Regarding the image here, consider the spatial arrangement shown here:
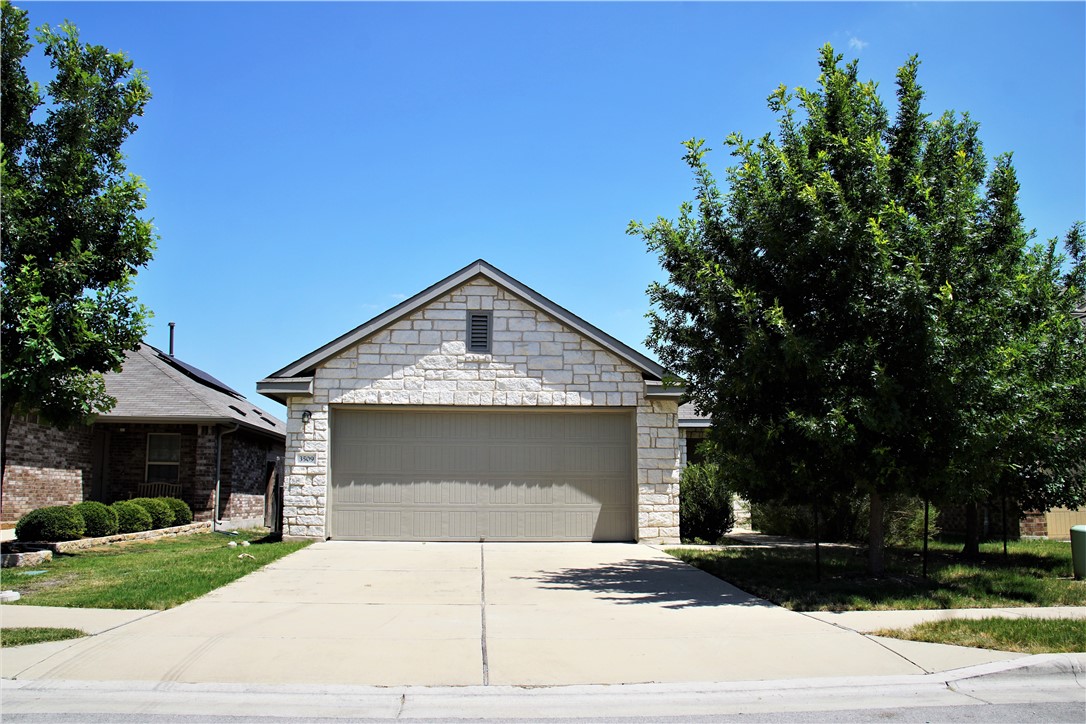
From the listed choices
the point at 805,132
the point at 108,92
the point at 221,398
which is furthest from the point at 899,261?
the point at 221,398

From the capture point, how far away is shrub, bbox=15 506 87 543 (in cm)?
1483

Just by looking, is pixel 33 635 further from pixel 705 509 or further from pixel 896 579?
pixel 705 509

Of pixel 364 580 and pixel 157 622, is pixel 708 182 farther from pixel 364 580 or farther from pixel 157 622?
pixel 157 622

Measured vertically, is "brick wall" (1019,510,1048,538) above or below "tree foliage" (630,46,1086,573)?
below

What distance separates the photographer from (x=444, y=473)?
→ 15664 mm

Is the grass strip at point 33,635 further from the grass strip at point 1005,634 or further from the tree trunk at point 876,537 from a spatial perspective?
the tree trunk at point 876,537

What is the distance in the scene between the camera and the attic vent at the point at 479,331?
1583cm

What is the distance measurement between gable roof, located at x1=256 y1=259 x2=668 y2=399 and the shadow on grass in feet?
14.5

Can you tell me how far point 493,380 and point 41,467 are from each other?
35.3 ft

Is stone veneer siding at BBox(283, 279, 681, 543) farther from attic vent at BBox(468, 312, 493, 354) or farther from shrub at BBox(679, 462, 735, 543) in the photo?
shrub at BBox(679, 462, 735, 543)

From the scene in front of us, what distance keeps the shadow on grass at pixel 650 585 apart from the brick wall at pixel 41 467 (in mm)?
12311

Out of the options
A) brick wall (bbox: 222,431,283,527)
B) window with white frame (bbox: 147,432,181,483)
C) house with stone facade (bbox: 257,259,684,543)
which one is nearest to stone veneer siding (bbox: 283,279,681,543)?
house with stone facade (bbox: 257,259,684,543)

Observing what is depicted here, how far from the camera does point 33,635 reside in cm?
735

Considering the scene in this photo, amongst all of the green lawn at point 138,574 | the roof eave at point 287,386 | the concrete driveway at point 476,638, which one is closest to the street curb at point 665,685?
the concrete driveway at point 476,638
